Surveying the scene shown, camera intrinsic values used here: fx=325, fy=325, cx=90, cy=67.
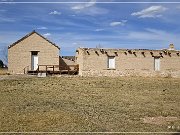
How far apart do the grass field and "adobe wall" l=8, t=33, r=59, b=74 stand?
14.4 meters

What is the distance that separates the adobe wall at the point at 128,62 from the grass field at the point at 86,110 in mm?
12413

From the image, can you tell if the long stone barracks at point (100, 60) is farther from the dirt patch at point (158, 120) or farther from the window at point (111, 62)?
the dirt patch at point (158, 120)

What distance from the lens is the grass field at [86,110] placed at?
11.2 m

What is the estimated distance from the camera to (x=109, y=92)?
2097 cm

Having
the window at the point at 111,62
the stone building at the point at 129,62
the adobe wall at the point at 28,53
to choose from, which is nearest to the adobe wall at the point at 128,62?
the stone building at the point at 129,62

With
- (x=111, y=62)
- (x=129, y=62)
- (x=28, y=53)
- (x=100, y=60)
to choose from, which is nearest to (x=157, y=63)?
(x=129, y=62)

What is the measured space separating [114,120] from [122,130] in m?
1.53

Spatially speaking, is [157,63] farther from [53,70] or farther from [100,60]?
[53,70]

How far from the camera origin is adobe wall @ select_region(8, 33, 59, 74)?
35938mm

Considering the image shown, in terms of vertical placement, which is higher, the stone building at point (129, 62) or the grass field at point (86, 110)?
the stone building at point (129, 62)

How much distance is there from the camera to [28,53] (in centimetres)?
3606

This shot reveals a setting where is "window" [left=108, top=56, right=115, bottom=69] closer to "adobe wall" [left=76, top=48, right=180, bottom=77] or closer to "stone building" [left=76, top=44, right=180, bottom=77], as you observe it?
"stone building" [left=76, top=44, right=180, bottom=77]

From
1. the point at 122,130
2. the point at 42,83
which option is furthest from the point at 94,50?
the point at 122,130

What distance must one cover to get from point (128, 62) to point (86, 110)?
22.0m
